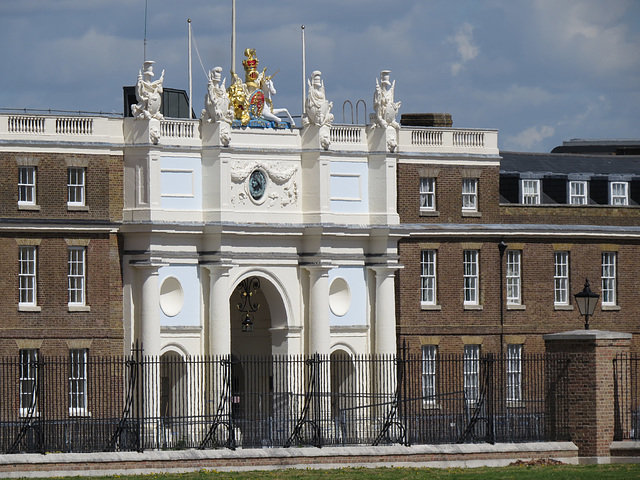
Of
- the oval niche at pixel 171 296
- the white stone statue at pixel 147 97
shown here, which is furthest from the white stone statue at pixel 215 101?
the oval niche at pixel 171 296

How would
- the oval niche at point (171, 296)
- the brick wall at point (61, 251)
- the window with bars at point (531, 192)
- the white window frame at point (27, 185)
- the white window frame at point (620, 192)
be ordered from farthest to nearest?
the white window frame at point (620, 192), the window with bars at point (531, 192), the oval niche at point (171, 296), the white window frame at point (27, 185), the brick wall at point (61, 251)

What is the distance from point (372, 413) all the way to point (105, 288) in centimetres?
1009

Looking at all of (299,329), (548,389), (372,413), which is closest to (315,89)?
(299,329)

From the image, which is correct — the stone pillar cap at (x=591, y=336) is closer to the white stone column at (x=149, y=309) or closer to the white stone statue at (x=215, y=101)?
the white stone column at (x=149, y=309)

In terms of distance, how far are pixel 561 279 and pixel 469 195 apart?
4.75 metres

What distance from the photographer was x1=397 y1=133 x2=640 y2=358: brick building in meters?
70.4

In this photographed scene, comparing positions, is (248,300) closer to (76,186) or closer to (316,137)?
(316,137)

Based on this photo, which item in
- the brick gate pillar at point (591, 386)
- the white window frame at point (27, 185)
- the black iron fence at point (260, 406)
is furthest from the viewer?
the white window frame at point (27, 185)

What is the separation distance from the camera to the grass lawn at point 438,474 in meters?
45.8

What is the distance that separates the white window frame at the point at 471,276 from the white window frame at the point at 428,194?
203cm

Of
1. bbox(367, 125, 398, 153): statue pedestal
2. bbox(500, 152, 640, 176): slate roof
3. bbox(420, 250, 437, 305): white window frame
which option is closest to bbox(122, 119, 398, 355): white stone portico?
bbox(367, 125, 398, 153): statue pedestal

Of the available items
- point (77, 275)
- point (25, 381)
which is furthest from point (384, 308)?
point (25, 381)

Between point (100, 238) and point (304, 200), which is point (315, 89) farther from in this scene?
point (100, 238)

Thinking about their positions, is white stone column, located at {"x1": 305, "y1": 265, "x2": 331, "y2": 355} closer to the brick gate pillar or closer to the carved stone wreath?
the carved stone wreath
